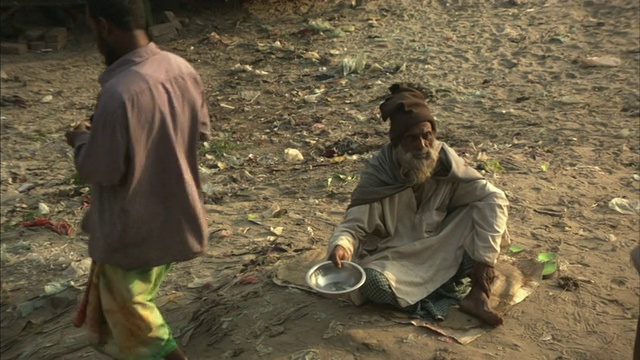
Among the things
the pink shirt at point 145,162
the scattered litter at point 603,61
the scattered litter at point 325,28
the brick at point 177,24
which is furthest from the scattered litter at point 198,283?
the brick at point 177,24

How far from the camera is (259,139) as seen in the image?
23.4 feet

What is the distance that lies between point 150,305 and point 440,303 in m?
1.38

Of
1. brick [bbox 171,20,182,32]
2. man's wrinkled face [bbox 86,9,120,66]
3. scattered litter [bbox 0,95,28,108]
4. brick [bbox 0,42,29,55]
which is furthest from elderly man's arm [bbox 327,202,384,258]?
brick [bbox 0,42,29,55]

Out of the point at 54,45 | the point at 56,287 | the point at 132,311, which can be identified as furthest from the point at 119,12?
the point at 54,45

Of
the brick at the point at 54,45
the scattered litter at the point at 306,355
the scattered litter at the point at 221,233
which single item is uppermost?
the scattered litter at the point at 306,355

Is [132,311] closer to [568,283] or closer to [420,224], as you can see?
[420,224]

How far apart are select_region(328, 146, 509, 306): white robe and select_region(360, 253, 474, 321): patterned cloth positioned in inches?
1.5

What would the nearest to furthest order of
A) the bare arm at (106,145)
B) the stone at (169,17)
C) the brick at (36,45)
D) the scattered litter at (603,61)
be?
the bare arm at (106,145)
the scattered litter at (603,61)
the brick at (36,45)
the stone at (169,17)

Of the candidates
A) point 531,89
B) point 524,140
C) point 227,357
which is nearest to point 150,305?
point 227,357

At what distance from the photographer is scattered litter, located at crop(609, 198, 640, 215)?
4.80 meters

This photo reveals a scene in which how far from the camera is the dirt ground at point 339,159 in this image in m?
3.52

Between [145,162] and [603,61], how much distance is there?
6542 mm

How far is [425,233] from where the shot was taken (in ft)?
11.8

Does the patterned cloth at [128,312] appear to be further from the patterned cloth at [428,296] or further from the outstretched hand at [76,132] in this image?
the patterned cloth at [428,296]
